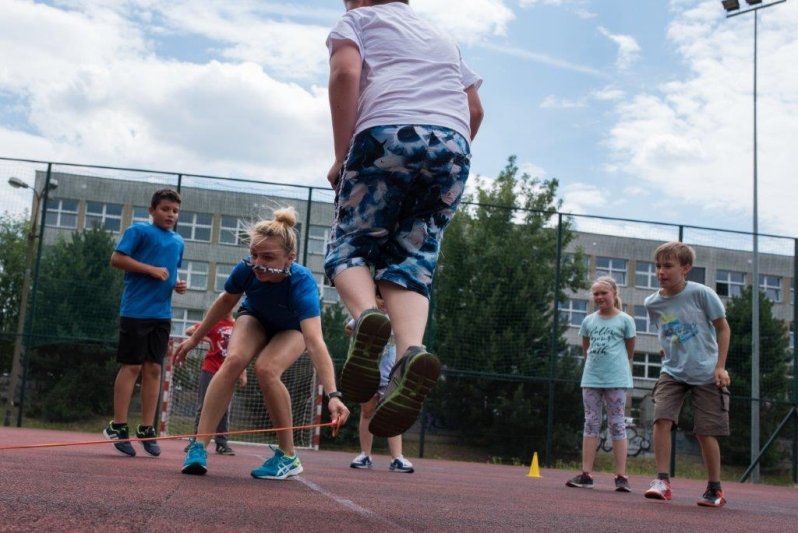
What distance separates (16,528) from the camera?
2.03m

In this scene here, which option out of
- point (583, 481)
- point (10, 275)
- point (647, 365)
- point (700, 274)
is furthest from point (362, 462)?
point (647, 365)

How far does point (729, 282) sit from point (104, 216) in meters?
11.9

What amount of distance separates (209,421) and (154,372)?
77.3 inches

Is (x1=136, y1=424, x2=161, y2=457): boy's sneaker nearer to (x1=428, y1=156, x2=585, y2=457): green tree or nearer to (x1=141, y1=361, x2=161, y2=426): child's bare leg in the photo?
(x1=141, y1=361, x2=161, y2=426): child's bare leg

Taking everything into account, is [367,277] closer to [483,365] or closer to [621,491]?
[621,491]

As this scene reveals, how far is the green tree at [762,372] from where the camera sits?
605 inches

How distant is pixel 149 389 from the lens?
5.92 meters

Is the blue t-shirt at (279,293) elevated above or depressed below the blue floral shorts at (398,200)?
below

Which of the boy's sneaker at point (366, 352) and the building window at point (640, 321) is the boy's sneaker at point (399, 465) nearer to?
the boy's sneaker at point (366, 352)

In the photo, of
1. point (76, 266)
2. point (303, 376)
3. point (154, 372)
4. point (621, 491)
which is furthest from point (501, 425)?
point (154, 372)

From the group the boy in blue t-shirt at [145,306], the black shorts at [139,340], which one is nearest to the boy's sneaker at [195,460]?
the boy in blue t-shirt at [145,306]

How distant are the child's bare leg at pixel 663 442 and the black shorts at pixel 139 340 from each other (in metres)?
3.14

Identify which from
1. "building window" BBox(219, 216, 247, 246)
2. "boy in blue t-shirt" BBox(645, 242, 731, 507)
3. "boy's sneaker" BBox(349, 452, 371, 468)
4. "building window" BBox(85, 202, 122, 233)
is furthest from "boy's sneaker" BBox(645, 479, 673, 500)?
"building window" BBox(85, 202, 122, 233)

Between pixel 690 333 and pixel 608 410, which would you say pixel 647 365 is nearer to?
pixel 608 410
